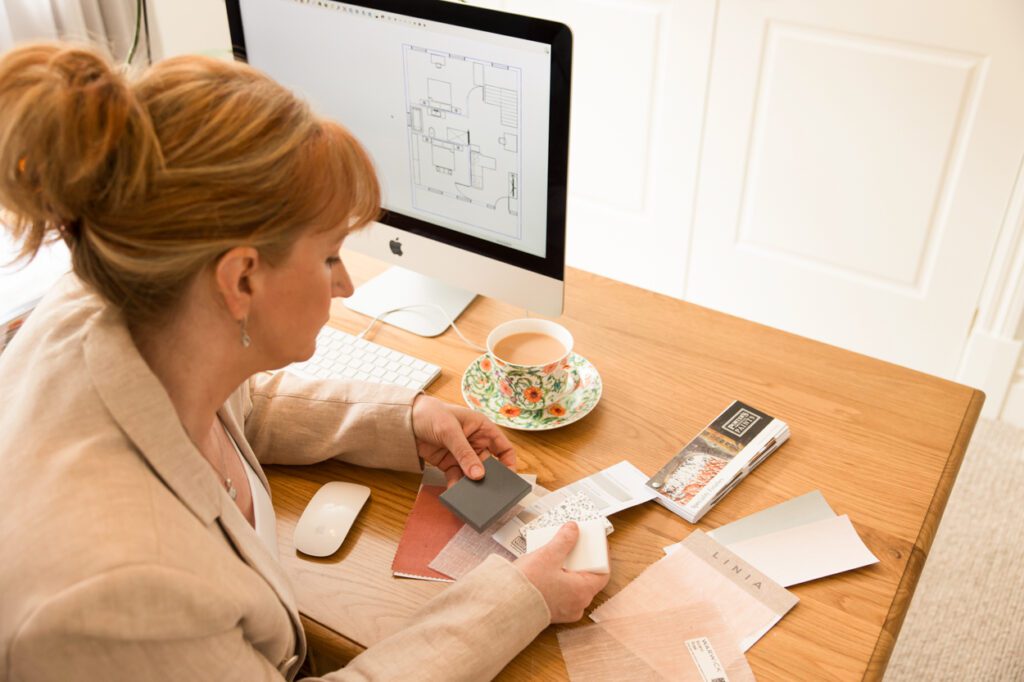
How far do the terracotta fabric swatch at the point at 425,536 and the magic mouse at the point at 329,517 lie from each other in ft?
0.22

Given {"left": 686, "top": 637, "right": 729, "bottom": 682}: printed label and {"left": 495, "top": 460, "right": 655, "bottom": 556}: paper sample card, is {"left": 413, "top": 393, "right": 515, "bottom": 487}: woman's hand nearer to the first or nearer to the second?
{"left": 495, "top": 460, "right": 655, "bottom": 556}: paper sample card

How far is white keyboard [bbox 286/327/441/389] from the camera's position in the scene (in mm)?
1259

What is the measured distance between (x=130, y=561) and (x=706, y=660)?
1.77ft

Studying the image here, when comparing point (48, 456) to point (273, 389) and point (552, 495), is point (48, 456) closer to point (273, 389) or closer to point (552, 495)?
point (273, 389)

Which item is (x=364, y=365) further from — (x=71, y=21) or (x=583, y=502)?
(x=71, y=21)

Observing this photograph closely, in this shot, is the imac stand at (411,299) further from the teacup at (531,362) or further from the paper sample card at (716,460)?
the paper sample card at (716,460)

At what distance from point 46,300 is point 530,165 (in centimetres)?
60

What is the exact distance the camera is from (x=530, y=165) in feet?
3.86

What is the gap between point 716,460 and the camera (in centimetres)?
110

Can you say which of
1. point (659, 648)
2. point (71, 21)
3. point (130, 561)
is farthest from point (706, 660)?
point (71, 21)

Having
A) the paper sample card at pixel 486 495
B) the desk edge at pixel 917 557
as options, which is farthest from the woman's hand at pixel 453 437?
the desk edge at pixel 917 557

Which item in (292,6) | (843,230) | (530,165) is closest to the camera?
(530,165)

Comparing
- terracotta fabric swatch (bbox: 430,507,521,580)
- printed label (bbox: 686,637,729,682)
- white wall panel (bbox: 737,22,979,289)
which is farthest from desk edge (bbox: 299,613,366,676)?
white wall panel (bbox: 737,22,979,289)

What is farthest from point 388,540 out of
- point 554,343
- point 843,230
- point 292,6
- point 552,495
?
point 843,230
